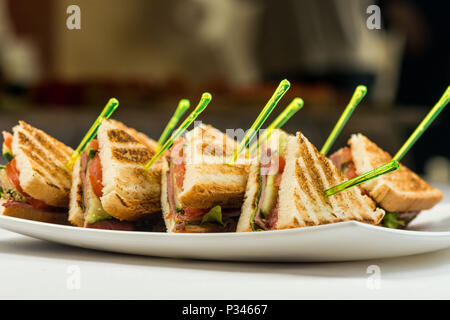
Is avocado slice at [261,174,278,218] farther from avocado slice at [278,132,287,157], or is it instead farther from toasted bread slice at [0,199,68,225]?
toasted bread slice at [0,199,68,225]

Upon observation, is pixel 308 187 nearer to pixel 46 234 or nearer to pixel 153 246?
pixel 153 246

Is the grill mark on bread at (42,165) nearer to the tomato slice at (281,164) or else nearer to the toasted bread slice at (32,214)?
the toasted bread slice at (32,214)

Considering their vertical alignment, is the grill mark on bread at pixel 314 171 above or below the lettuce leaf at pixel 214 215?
above

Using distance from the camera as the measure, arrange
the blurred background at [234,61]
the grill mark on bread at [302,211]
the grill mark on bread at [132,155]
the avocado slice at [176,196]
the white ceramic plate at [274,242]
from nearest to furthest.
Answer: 1. the white ceramic plate at [274,242]
2. the grill mark on bread at [302,211]
3. the avocado slice at [176,196]
4. the grill mark on bread at [132,155]
5. the blurred background at [234,61]

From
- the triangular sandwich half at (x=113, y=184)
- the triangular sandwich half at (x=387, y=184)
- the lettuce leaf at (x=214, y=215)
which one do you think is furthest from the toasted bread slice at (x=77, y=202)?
the triangular sandwich half at (x=387, y=184)

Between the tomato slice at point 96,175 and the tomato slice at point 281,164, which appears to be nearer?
the tomato slice at point 281,164

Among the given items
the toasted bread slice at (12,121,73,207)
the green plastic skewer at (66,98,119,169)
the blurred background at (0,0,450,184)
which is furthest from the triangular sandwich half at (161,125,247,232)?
the blurred background at (0,0,450,184)
